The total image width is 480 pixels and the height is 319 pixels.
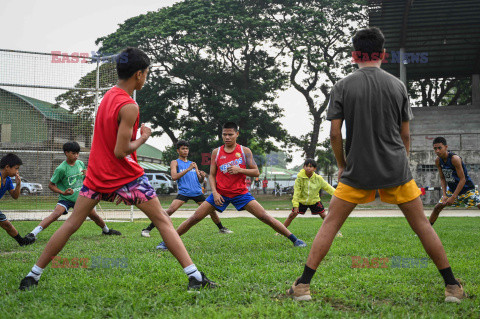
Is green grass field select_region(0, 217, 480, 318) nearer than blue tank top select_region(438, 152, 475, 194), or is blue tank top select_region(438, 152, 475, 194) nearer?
green grass field select_region(0, 217, 480, 318)

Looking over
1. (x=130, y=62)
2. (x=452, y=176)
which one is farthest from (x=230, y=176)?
(x=452, y=176)

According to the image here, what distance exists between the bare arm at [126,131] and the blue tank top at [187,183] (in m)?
5.45

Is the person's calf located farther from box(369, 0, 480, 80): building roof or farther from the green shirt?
box(369, 0, 480, 80): building roof

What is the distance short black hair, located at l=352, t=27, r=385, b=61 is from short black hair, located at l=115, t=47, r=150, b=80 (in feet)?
6.04

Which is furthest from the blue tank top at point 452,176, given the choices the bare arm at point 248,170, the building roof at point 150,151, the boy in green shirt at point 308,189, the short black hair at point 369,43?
the building roof at point 150,151

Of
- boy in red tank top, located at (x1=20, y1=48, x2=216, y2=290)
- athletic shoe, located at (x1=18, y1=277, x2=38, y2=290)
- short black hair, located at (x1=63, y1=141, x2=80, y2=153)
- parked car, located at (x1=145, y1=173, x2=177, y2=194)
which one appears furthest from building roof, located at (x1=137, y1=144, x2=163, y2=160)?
boy in red tank top, located at (x1=20, y1=48, x2=216, y2=290)

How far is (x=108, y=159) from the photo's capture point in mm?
3680

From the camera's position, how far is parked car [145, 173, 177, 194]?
121 ft

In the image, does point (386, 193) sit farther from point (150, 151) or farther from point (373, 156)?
point (150, 151)

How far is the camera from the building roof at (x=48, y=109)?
1166 centimetres

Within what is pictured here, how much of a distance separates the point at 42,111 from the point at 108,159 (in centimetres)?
916

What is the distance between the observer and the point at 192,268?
3717mm

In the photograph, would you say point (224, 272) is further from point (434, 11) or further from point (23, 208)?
point (434, 11)

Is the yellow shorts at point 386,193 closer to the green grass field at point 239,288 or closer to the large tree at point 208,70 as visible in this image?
the green grass field at point 239,288
